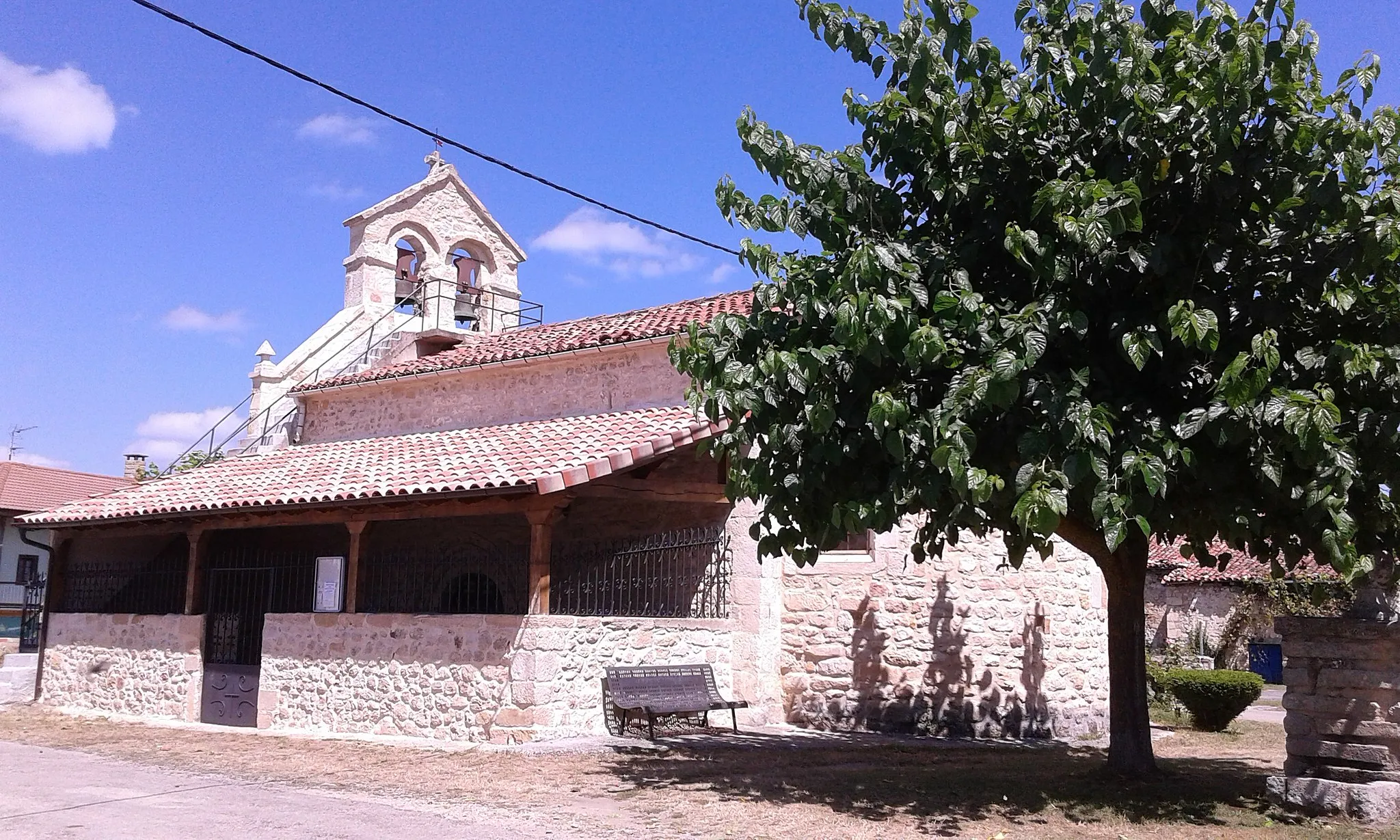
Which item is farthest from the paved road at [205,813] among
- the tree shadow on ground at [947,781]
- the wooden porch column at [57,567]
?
the wooden porch column at [57,567]

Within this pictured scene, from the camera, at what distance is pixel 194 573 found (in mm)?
13891

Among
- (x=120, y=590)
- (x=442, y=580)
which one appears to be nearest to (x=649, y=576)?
(x=442, y=580)

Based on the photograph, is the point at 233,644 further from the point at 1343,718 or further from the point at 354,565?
the point at 1343,718

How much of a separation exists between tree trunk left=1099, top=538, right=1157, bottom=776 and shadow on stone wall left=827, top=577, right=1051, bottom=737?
380cm

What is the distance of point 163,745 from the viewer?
1116cm

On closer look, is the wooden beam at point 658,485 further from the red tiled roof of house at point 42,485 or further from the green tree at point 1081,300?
the red tiled roof of house at point 42,485

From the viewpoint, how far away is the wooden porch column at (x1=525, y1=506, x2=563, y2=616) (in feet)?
35.3

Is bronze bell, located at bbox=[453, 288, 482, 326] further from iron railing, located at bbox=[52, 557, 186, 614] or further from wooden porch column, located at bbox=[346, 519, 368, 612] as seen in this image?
wooden porch column, located at bbox=[346, 519, 368, 612]

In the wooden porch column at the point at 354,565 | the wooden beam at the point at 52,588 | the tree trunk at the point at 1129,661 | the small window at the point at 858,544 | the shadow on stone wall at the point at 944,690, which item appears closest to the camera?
the tree trunk at the point at 1129,661

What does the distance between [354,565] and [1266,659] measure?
2256 cm

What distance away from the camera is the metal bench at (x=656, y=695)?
10875 millimetres

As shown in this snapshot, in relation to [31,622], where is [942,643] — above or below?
above

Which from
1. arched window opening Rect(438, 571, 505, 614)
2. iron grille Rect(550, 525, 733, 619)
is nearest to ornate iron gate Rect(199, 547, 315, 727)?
arched window opening Rect(438, 571, 505, 614)

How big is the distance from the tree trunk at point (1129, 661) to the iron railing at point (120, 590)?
39.9 ft
